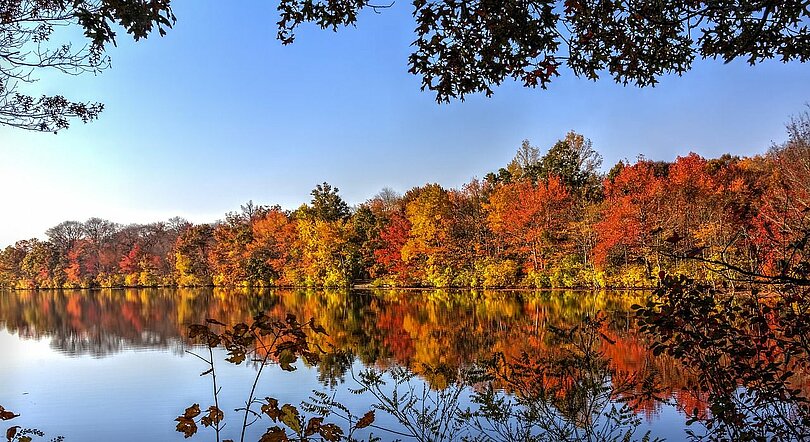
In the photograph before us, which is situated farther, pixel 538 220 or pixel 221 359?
pixel 538 220

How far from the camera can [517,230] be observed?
32.7m

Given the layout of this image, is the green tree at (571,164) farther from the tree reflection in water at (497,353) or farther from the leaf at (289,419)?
the leaf at (289,419)

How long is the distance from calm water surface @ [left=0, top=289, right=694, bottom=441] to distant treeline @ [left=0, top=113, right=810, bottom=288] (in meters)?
4.25

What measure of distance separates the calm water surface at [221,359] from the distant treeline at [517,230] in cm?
425

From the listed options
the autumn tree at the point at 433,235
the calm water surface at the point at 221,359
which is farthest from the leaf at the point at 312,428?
the autumn tree at the point at 433,235

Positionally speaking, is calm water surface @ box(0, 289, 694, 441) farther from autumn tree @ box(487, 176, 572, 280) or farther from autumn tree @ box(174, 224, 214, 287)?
autumn tree @ box(174, 224, 214, 287)

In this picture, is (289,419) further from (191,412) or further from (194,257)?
(194,257)

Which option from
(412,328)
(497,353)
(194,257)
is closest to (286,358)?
(497,353)

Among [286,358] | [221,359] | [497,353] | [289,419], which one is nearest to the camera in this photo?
[289,419]

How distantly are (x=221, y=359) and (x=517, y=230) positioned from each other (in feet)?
70.5

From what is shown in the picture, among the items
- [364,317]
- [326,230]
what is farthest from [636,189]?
[326,230]

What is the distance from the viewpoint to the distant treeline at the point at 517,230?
26.9m

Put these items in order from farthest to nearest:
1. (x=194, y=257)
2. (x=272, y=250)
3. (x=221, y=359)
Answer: (x=194, y=257) → (x=272, y=250) → (x=221, y=359)

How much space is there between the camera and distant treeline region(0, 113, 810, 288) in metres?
26.9
